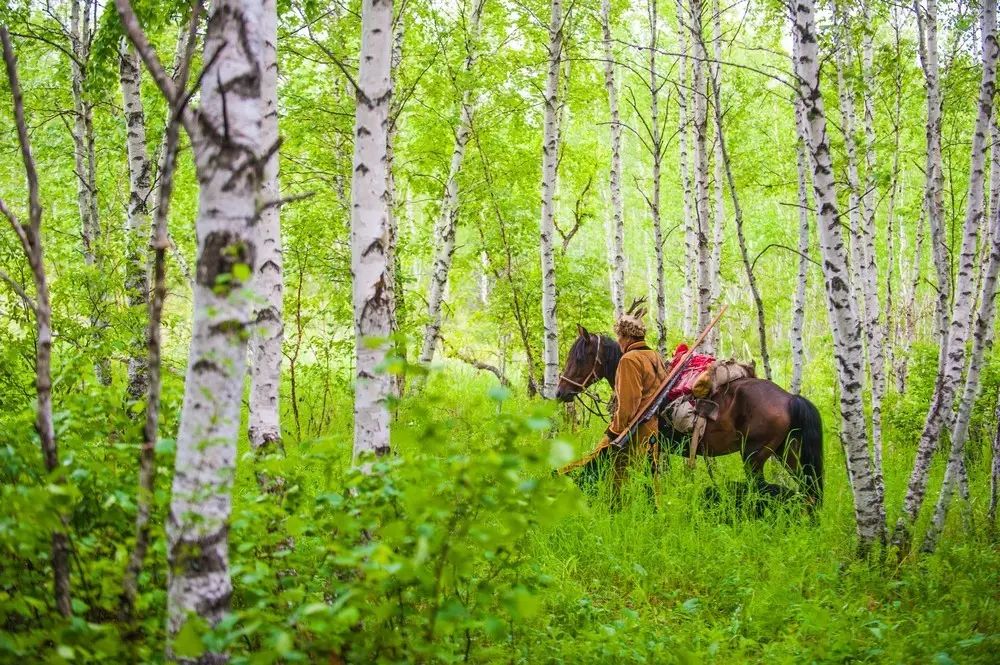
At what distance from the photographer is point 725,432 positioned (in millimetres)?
6223

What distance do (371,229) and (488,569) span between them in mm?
2183

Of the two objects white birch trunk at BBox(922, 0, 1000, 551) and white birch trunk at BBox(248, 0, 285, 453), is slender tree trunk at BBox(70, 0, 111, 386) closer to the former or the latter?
white birch trunk at BBox(248, 0, 285, 453)

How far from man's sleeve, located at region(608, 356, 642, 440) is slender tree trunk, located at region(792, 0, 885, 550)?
179 centimetres

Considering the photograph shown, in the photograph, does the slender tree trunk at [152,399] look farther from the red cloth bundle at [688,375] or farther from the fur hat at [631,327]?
the red cloth bundle at [688,375]

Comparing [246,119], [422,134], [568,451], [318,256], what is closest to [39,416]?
[246,119]

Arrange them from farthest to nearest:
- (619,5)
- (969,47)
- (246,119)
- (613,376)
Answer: (619,5)
(969,47)
(613,376)
(246,119)

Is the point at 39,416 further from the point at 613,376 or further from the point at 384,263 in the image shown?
the point at 613,376

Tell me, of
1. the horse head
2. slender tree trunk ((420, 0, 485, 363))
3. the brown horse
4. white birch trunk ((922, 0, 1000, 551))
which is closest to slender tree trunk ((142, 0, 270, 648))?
white birch trunk ((922, 0, 1000, 551))

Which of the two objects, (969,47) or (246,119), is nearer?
(246,119)

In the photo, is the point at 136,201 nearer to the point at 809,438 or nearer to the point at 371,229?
the point at 371,229

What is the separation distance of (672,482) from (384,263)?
3.74 m

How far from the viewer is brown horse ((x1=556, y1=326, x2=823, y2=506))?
586 centimetres

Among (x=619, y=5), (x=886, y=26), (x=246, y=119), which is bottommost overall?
(x=246, y=119)

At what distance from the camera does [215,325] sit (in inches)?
83.0
